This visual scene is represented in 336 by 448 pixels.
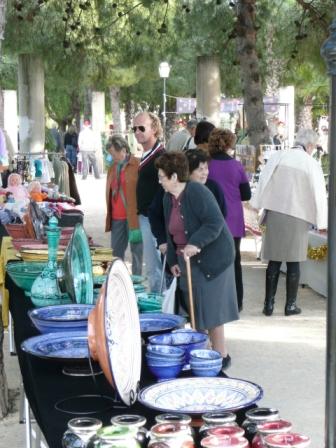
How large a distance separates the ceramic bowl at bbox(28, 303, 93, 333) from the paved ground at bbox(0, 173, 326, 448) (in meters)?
1.24

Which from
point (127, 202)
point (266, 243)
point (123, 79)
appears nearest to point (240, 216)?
point (266, 243)

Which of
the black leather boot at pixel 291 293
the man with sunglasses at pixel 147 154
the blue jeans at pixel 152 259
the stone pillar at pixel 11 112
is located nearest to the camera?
the man with sunglasses at pixel 147 154

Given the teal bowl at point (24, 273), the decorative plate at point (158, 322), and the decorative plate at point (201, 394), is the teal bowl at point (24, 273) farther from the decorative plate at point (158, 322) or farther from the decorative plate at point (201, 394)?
the decorative plate at point (201, 394)

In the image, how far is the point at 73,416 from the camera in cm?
285

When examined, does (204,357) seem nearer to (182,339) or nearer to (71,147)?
(182,339)

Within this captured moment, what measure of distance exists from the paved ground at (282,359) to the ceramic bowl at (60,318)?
4.08 feet

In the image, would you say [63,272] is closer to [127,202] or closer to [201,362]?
[201,362]

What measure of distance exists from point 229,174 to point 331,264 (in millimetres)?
4697

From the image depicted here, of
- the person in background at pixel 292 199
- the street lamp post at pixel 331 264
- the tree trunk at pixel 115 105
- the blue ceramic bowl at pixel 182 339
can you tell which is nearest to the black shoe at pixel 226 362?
the person in background at pixel 292 199

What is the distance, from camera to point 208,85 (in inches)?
677

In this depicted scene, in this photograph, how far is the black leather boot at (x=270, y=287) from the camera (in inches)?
319

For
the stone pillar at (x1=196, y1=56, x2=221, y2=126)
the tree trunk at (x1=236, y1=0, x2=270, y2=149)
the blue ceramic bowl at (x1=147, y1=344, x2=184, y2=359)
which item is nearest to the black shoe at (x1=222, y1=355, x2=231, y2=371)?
the blue ceramic bowl at (x1=147, y1=344, x2=184, y2=359)

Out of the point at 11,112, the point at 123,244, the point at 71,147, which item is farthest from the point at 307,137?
the point at 71,147

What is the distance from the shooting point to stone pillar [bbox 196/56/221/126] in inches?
675
